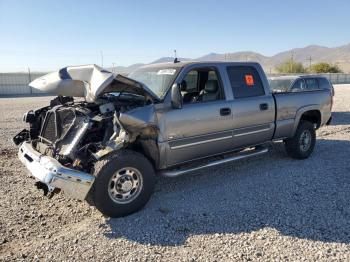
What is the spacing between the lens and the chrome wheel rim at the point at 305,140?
23.8 feet

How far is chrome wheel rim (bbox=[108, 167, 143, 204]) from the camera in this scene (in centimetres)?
Result: 445

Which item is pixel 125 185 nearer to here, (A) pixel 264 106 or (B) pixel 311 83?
(A) pixel 264 106

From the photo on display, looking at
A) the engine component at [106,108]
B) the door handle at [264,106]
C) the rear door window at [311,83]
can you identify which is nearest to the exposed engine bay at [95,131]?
the engine component at [106,108]

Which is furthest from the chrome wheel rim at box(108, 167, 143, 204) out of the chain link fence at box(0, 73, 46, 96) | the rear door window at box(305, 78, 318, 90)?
the chain link fence at box(0, 73, 46, 96)

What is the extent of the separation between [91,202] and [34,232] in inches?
28.6

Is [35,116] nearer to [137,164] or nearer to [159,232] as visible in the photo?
[137,164]

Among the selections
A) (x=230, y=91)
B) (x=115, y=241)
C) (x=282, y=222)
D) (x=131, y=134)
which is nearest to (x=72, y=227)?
(x=115, y=241)

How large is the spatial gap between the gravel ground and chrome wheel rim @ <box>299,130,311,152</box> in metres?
0.95

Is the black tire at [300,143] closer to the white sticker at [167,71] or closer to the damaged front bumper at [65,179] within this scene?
the white sticker at [167,71]

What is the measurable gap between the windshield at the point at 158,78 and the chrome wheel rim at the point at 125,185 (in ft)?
3.88

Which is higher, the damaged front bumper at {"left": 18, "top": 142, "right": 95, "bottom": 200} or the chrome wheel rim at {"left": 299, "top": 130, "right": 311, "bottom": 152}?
the damaged front bumper at {"left": 18, "top": 142, "right": 95, "bottom": 200}

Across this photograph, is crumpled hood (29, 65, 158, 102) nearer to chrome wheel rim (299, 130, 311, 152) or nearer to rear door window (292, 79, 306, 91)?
chrome wheel rim (299, 130, 311, 152)

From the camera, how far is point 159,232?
4.16 metres

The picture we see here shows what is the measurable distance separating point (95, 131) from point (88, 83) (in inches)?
25.1
